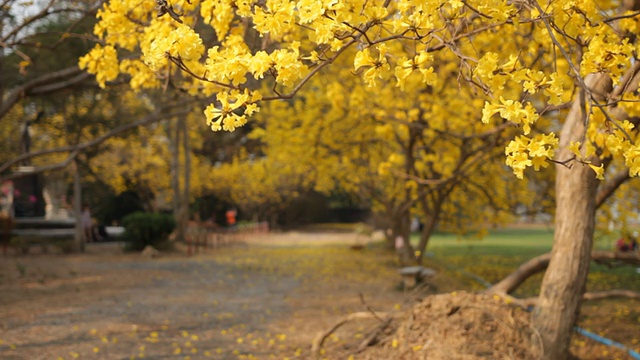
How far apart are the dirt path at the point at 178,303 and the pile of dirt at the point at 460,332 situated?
3.76 feet

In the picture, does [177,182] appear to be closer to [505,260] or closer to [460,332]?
[505,260]

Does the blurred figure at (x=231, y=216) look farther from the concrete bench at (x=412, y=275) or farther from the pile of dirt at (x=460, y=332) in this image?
the pile of dirt at (x=460, y=332)

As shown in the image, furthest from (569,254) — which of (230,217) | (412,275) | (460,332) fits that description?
(230,217)

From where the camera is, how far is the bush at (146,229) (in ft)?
56.8

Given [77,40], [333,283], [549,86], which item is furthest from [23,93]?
[549,86]

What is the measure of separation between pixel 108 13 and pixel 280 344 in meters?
3.71

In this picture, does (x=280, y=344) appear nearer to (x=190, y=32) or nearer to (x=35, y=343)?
(x=35, y=343)

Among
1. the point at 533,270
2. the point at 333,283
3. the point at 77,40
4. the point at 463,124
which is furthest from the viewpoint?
the point at 333,283

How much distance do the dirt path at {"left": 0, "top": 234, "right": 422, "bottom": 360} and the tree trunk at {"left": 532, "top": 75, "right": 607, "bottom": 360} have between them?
2.38m

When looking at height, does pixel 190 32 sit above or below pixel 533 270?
above

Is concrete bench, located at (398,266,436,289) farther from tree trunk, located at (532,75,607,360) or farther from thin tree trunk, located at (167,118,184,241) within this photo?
thin tree trunk, located at (167,118,184,241)

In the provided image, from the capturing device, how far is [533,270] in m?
7.29

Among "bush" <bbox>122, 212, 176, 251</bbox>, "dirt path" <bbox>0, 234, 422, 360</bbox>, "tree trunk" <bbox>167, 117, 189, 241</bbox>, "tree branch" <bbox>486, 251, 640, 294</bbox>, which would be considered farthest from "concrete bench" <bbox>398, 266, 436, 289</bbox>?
"tree trunk" <bbox>167, 117, 189, 241</bbox>

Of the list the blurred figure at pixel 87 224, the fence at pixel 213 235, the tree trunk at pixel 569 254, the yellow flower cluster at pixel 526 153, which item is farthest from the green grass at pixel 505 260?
the blurred figure at pixel 87 224
